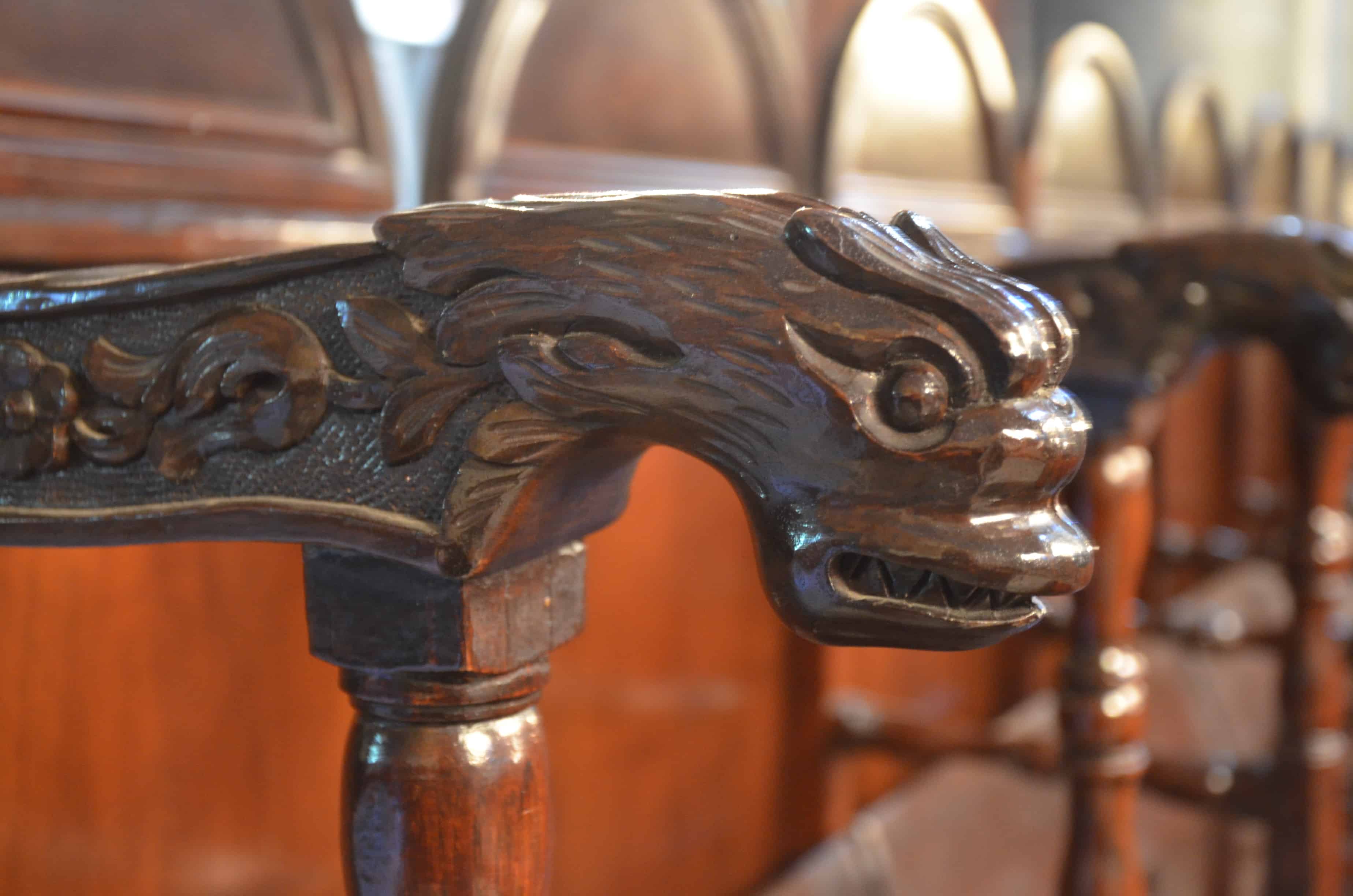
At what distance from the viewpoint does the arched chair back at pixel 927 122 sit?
4.72ft

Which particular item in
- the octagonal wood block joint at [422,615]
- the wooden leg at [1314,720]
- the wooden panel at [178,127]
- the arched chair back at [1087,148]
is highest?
the arched chair back at [1087,148]

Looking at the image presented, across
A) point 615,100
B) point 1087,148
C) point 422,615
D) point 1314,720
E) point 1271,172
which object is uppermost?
point 1271,172

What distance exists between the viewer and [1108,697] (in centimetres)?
Result: 109

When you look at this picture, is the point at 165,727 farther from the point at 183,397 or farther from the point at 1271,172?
the point at 1271,172

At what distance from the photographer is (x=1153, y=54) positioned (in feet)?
9.12

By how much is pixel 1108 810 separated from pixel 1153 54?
7.11 ft

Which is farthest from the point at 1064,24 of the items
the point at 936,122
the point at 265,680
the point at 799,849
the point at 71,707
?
the point at 71,707

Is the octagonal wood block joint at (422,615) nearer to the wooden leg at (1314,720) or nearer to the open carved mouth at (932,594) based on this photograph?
the open carved mouth at (932,594)

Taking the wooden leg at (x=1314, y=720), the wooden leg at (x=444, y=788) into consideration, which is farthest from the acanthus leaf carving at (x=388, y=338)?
the wooden leg at (x=1314, y=720)

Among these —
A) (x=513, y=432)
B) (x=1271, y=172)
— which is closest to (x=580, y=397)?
(x=513, y=432)

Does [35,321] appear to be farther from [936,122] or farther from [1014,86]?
[1014,86]

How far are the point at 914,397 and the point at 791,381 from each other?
0.12 ft

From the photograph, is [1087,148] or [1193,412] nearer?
[1087,148]

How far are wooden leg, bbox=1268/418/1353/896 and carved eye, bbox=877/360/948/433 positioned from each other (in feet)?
3.58
